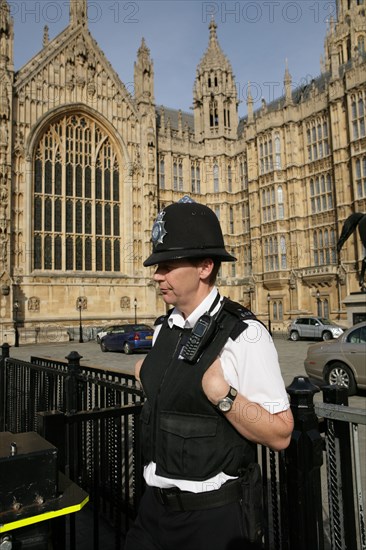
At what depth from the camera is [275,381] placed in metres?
1.61

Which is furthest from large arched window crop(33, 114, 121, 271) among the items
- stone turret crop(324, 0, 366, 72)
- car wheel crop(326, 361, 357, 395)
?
car wheel crop(326, 361, 357, 395)

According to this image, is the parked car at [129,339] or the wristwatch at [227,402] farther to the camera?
the parked car at [129,339]

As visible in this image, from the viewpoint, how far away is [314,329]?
2375 cm

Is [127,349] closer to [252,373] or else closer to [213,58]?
[252,373]

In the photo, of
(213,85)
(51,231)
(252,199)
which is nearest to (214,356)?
(51,231)

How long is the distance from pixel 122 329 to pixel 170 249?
19991 mm

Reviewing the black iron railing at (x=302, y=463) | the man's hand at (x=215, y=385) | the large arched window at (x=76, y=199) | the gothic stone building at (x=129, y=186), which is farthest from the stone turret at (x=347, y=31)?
the man's hand at (x=215, y=385)

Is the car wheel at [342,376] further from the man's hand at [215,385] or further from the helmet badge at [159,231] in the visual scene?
the man's hand at [215,385]

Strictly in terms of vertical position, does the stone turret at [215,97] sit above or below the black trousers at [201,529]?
above

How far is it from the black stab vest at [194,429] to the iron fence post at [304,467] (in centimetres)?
27

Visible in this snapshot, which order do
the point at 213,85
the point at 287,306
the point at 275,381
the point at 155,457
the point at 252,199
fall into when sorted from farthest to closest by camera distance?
the point at 213,85 → the point at 252,199 → the point at 287,306 → the point at 155,457 → the point at 275,381

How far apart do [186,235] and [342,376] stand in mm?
8230

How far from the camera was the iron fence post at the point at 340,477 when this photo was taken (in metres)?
1.98

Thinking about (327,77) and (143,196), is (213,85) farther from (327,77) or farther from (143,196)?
(143,196)
